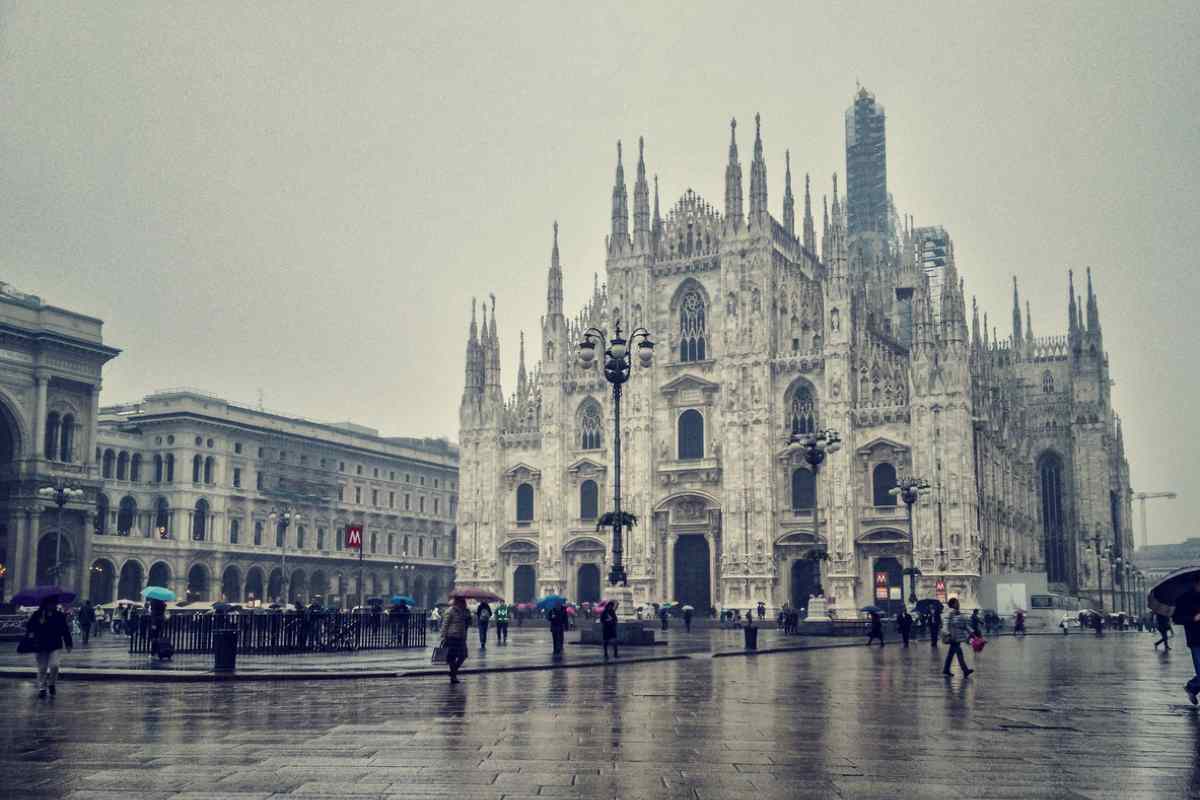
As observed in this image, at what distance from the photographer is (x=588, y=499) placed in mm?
65000

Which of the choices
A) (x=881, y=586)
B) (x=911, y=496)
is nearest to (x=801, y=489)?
(x=881, y=586)

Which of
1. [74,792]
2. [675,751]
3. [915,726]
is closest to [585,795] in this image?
[675,751]

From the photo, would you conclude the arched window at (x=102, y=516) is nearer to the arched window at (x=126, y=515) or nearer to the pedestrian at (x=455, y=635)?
the arched window at (x=126, y=515)

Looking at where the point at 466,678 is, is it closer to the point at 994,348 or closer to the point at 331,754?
the point at 331,754

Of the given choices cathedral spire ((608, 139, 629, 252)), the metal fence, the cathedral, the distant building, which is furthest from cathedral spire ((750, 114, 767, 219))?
the metal fence

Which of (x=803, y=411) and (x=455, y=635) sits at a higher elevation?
(x=803, y=411)

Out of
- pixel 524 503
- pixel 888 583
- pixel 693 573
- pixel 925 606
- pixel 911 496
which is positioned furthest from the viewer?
pixel 524 503

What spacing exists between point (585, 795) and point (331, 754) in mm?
3001

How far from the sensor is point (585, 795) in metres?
8.22

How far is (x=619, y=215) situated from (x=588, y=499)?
51.5 feet

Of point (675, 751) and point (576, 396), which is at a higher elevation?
point (576, 396)

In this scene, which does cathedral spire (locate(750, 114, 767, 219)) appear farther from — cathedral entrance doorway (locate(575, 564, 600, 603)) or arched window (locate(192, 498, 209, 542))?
arched window (locate(192, 498, 209, 542))

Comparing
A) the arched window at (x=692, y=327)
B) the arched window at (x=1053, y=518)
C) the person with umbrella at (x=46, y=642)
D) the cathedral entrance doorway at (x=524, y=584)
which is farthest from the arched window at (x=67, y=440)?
the arched window at (x=1053, y=518)

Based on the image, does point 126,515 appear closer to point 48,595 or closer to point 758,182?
point 758,182
